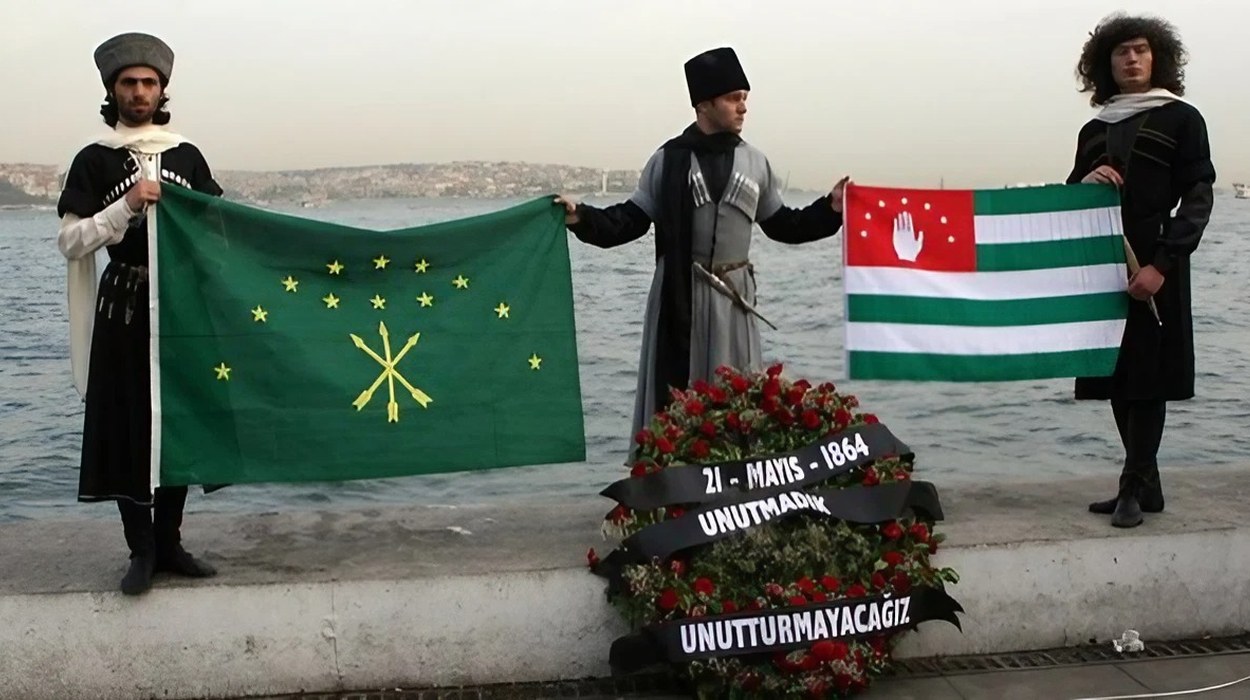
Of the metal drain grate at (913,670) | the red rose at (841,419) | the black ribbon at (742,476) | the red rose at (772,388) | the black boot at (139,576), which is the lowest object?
the metal drain grate at (913,670)

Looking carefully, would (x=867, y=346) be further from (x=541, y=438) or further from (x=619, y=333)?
(x=619, y=333)

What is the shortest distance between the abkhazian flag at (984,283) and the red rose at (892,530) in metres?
0.83

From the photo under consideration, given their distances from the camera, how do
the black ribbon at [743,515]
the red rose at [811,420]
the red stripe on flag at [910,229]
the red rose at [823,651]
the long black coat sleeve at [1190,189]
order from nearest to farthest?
the red rose at [823,651]
the black ribbon at [743,515]
the red rose at [811,420]
the long black coat sleeve at [1190,189]
the red stripe on flag at [910,229]

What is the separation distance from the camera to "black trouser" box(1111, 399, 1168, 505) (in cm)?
507

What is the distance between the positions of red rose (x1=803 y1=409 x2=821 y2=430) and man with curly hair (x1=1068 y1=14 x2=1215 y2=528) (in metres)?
1.25

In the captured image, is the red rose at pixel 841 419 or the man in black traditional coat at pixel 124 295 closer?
the man in black traditional coat at pixel 124 295

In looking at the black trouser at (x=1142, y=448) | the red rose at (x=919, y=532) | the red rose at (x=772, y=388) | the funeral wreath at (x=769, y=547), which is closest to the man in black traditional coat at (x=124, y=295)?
the funeral wreath at (x=769, y=547)

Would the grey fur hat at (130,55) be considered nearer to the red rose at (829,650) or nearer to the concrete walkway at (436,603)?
the concrete walkway at (436,603)

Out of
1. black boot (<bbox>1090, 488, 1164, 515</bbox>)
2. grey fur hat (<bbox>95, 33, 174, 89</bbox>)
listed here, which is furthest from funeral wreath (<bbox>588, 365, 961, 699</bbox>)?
grey fur hat (<bbox>95, 33, 174, 89</bbox>)

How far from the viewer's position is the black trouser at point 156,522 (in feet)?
14.4

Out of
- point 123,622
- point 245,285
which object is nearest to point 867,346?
point 245,285

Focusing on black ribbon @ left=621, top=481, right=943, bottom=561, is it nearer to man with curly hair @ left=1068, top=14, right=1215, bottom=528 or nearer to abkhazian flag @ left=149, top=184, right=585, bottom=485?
abkhazian flag @ left=149, top=184, right=585, bottom=485

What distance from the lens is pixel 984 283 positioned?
5180 mm

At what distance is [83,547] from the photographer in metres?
4.85
